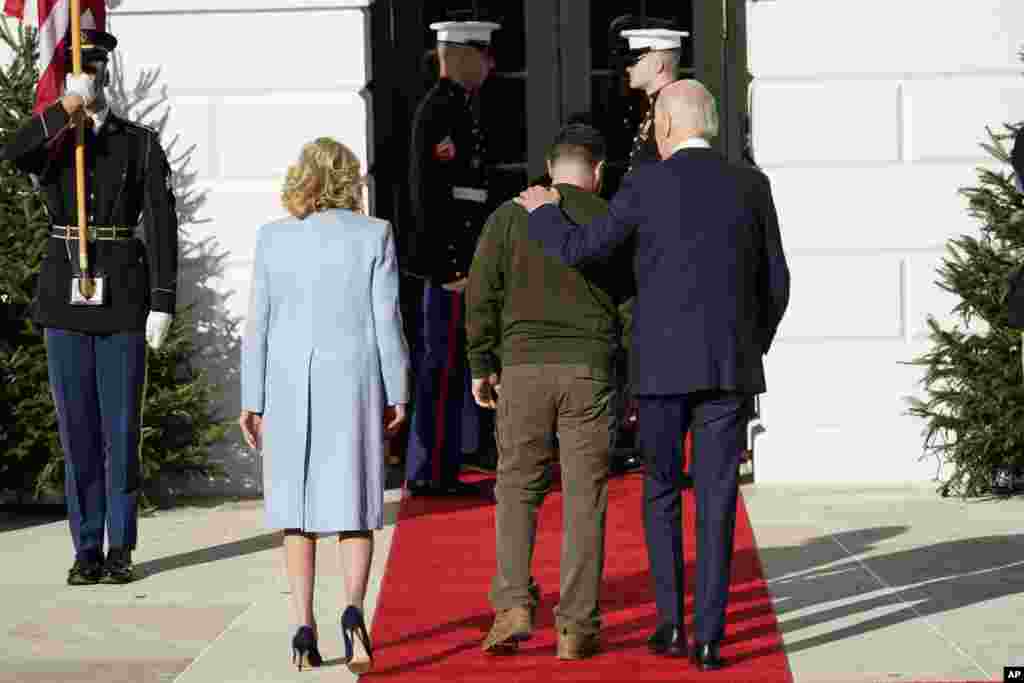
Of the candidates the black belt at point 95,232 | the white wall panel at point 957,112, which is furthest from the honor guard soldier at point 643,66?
the black belt at point 95,232

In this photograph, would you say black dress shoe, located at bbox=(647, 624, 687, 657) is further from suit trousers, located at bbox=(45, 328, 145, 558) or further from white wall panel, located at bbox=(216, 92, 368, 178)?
white wall panel, located at bbox=(216, 92, 368, 178)

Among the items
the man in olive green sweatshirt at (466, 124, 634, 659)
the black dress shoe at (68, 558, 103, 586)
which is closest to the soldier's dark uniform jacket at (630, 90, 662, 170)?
the man in olive green sweatshirt at (466, 124, 634, 659)

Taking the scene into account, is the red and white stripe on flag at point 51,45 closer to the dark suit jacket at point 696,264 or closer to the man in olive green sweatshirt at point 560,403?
the man in olive green sweatshirt at point 560,403

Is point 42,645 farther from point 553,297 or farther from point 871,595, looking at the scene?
point 871,595

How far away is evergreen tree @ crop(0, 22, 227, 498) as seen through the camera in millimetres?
9883

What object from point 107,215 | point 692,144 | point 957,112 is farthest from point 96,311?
point 957,112

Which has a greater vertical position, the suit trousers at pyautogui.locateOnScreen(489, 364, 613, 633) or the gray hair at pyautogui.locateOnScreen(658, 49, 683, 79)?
the gray hair at pyautogui.locateOnScreen(658, 49, 683, 79)

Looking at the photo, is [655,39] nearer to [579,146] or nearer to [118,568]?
[579,146]

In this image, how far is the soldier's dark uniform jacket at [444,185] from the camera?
10.4m

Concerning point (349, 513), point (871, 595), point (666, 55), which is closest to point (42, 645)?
point (349, 513)

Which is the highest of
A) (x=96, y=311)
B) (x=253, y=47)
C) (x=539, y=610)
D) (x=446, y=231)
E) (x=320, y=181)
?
(x=253, y=47)

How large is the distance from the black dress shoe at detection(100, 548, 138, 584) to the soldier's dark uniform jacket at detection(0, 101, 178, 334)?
0.91 meters

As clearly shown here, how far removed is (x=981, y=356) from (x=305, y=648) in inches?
189

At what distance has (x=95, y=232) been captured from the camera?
8.55 metres
